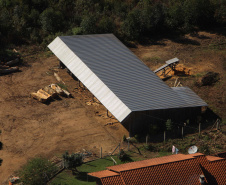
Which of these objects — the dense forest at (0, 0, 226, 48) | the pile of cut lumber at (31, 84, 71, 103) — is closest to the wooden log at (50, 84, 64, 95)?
the pile of cut lumber at (31, 84, 71, 103)

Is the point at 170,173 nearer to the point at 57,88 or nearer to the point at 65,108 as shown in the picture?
the point at 65,108

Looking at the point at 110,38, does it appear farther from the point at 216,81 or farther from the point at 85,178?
the point at 85,178

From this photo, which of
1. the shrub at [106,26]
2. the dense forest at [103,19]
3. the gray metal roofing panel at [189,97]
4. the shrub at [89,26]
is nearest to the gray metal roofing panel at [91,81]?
the gray metal roofing panel at [189,97]

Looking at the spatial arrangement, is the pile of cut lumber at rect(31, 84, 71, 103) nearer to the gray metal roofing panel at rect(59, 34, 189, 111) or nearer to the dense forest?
the gray metal roofing panel at rect(59, 34, 189, 111)

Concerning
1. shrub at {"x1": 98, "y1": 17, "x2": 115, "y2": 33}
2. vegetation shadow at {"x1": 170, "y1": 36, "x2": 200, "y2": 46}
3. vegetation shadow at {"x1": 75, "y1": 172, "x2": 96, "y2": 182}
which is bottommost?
vegetation shadow at {"x1": 75, "y1": 172, "x2": 96, "y2": 182}

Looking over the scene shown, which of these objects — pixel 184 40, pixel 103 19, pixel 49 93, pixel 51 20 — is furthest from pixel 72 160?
pixel 51 20

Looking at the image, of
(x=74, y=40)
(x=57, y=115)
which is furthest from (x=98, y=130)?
(x=74, y=40)
